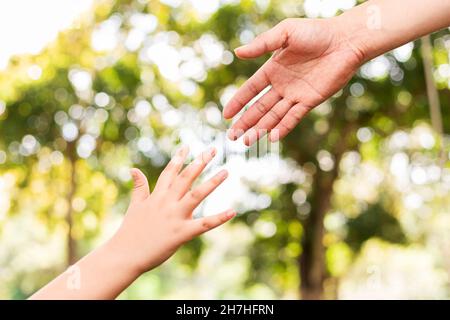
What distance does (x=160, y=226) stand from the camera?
89cm

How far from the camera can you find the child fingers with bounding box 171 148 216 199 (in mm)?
897

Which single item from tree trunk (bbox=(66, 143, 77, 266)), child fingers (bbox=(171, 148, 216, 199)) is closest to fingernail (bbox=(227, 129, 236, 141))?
child fingers (bbox=(171, 148, 216, 199))

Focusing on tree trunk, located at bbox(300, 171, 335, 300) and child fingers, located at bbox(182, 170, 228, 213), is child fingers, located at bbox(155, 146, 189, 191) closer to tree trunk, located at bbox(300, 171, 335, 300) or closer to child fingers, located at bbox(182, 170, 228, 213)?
child fingers, located at bbox(182, 170, 228, 213)

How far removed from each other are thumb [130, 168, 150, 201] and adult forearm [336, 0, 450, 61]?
61cm

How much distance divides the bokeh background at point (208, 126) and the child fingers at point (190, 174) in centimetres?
627

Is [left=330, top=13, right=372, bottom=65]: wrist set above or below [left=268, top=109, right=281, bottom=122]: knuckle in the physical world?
above

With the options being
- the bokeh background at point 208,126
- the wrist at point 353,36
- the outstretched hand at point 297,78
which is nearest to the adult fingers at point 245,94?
the outstretched hand at point 297,78

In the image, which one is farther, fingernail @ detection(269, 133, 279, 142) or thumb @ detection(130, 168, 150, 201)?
fingernail @ detection(269, 133, 279, 142)

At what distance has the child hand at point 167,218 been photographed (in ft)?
→ 2.89

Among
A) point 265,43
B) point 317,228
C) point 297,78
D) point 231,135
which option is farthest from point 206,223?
point 317,228

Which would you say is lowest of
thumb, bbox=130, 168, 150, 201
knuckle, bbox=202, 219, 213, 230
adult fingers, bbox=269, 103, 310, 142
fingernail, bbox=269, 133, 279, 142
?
knuckle, bbox=202, 219, 213, 230

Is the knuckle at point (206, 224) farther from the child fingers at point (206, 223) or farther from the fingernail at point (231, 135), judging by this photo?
the fingernail at point (231, 135)
